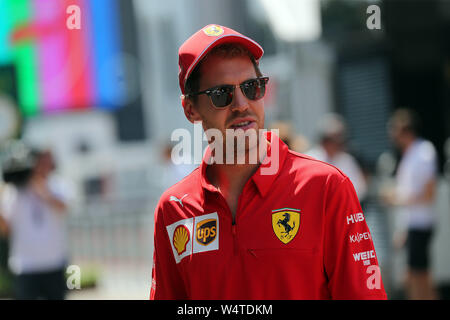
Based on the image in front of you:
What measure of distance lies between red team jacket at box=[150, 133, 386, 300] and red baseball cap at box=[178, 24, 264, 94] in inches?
15.8

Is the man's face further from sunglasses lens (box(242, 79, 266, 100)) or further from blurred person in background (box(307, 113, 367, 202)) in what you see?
blurred person in background (box(307, 113, 367, 202))

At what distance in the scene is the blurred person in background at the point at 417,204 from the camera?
6.01 metres

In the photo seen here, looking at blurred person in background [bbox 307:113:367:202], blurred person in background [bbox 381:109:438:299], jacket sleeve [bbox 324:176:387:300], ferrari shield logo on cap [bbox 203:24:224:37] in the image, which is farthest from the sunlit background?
jacket sleeve [bbox 324:176:387:300]

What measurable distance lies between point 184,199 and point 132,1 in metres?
16.3

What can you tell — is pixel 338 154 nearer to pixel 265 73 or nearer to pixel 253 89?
pixel 265 73

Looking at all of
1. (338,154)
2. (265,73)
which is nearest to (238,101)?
(338,154)

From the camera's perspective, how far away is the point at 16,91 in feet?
37.4

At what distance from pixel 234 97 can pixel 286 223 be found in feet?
1.57

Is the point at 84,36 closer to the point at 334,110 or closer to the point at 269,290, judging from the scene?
the point at 334,110

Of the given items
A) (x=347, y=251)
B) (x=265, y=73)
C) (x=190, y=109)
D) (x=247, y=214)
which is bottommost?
(x=347, y=251)

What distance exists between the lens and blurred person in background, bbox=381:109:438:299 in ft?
19.7

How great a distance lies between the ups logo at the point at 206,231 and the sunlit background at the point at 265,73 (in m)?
4.14

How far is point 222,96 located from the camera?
215cm

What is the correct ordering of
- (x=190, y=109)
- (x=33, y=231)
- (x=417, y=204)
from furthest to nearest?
(x=417, y=204) → (x=33, y=231) → (x=190, y=109)
